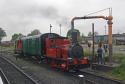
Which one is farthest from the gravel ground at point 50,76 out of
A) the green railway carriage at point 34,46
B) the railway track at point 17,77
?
the green railway carriage at point 34,46

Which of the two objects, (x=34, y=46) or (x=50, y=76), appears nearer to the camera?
(x=50, y=76)

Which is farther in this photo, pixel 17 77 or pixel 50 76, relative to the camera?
pixel 50 76

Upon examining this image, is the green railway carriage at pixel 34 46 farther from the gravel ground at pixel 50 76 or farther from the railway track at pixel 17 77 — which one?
the railway track at pixel 17 77

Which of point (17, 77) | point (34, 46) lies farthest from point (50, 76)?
point (34, 46)

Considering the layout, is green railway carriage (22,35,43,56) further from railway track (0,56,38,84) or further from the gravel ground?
railway track (0,56,38,84)

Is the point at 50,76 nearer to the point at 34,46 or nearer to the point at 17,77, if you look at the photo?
the point at 17,77

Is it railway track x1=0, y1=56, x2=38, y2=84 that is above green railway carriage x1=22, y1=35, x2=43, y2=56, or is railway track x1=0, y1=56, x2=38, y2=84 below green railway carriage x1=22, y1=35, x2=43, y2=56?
below

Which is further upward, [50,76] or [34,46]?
[34,46]

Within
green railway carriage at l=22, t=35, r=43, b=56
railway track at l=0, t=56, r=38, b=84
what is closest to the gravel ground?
railway track at l=0, t=56, r=38, b=84

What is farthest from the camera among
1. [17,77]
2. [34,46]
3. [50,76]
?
[34,46]

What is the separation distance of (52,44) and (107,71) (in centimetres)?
563

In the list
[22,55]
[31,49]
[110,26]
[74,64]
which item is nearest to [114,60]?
[110,26]

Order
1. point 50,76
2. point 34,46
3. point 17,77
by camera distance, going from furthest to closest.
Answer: point 34,46 → point 50,76 → point 17,77

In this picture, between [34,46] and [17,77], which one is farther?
[34,46]
